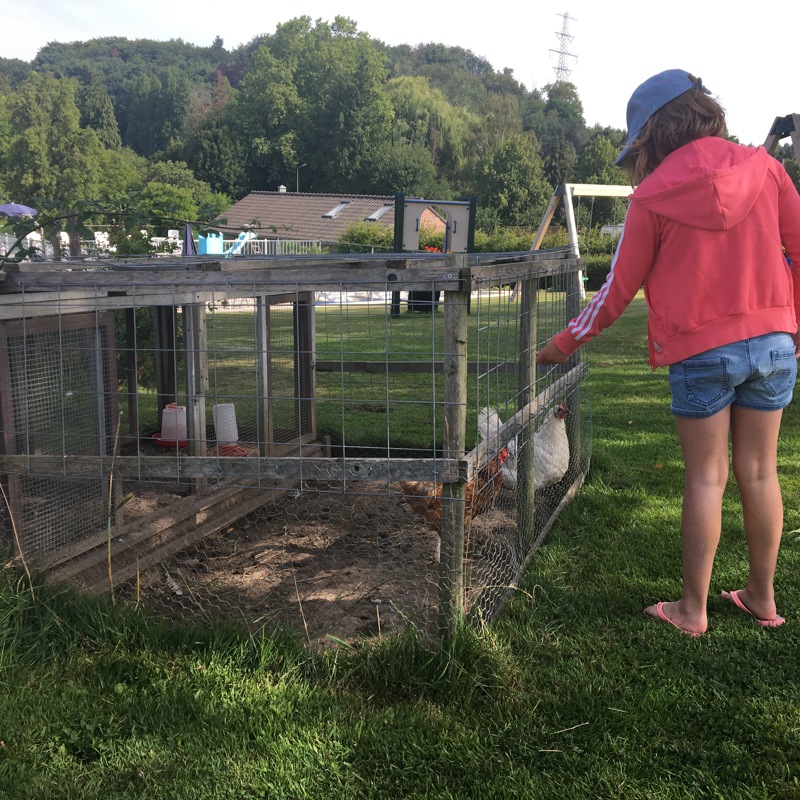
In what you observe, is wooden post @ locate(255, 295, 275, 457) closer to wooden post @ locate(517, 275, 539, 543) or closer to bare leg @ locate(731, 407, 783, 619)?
wooden post @ locate(517, 275, 539, 543)

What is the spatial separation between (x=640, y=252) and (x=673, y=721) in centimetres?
140

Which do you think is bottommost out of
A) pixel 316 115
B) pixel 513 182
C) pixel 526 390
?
pixel 526 390

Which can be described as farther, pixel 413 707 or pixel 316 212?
pixel 316 212

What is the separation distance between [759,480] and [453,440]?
1.05 meters

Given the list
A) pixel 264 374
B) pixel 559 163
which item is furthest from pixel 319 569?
pixel 559 163

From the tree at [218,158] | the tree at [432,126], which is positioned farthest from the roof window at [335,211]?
the tree at [432,126]

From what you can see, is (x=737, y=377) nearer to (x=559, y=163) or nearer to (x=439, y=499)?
(x=439, y=499)

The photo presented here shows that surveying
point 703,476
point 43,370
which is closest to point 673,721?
point 703,476

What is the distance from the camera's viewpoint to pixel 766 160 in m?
2.61

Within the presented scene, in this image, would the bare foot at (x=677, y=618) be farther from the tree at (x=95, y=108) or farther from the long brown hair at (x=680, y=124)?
the tree at (x=95, y=108)

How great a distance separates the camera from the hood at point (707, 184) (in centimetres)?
252

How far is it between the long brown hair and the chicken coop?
1.97 feet

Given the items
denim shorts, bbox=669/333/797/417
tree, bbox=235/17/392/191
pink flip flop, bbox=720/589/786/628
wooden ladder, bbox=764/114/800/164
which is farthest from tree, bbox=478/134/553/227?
denim shorts, bbox=669/333/797/417

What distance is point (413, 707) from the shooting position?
7.86ft
